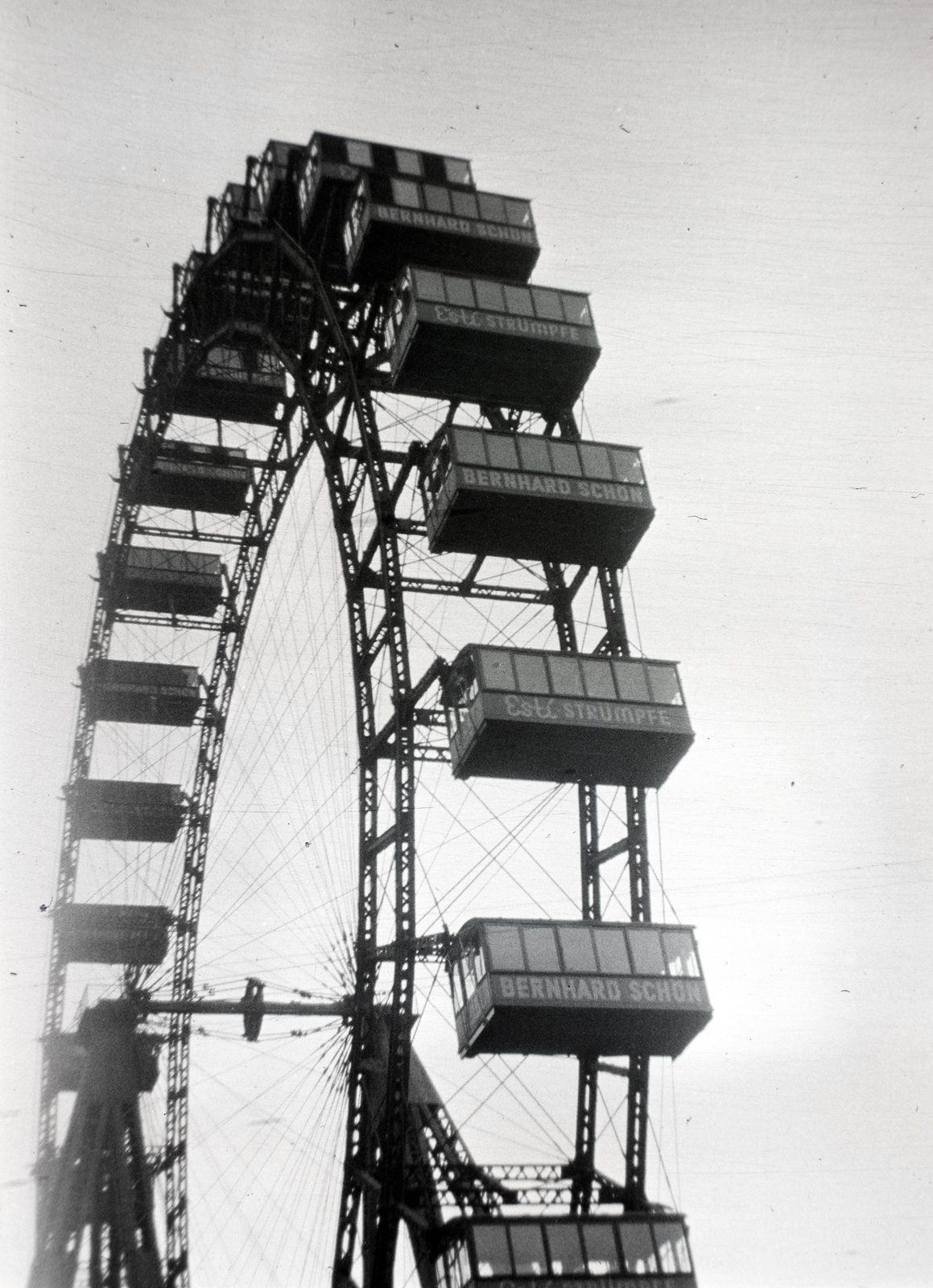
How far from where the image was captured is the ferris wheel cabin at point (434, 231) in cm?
3216

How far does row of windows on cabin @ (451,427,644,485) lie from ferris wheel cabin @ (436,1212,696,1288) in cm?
1623

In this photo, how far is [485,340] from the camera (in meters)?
31.3

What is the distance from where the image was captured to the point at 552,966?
26891 millimetres

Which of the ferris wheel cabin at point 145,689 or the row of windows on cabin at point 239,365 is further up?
the row of windows on cabin at point 239,365

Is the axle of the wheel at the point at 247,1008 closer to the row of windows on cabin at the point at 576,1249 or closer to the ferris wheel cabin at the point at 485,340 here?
the row of windows on cabin at the point at 576,1249

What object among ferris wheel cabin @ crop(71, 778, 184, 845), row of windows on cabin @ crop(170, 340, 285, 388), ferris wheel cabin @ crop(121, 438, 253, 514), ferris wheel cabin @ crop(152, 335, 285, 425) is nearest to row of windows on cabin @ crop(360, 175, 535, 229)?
ferris wheel cabin @ crop(152, 335, 285, 425)

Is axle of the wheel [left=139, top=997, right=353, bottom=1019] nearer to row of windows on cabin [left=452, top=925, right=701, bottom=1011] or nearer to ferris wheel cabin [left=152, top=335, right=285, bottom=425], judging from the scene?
row of windows on cabin [left=452, top=925, right=701, bottom=1011]

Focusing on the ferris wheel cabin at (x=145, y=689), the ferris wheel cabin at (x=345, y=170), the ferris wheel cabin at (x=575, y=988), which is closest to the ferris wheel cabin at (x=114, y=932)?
the ferris wheel cabin at (x=145, y=689)

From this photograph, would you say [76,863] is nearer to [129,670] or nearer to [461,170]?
[129,670]

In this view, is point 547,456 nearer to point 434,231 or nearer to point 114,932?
point 434,231

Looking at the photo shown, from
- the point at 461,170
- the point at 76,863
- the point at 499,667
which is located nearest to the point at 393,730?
the point at 499,667

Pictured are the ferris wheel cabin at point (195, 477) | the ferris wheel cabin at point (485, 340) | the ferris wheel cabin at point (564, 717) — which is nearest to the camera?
the ferris wheel cabin at point (564, 717)

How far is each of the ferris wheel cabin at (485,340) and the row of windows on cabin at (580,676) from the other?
7564 mm

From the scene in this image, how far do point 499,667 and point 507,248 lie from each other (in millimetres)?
11807
